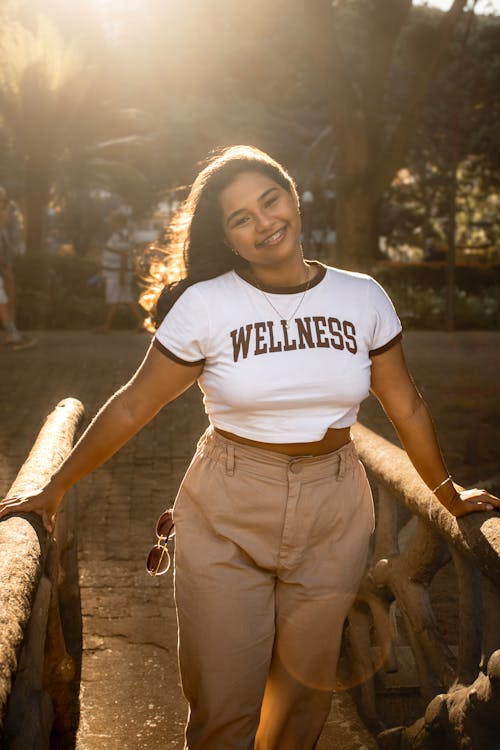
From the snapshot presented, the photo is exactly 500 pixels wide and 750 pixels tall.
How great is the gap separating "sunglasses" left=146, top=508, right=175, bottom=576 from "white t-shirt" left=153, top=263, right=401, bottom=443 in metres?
0.38

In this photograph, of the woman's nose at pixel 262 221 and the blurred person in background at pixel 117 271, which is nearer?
the woman's nose at pixel 262 221

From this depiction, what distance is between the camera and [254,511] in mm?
2689

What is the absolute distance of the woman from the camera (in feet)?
8.82

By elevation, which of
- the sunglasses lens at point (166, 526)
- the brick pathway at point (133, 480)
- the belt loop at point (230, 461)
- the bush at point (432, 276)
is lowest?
the bush at point (432, 276)

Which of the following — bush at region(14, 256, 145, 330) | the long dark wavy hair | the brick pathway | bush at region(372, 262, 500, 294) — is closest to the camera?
the long dark wavy hair

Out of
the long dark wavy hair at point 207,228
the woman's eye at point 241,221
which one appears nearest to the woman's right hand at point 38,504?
the long dark wavy hair at point 207,228

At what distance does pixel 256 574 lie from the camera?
2.72 metres

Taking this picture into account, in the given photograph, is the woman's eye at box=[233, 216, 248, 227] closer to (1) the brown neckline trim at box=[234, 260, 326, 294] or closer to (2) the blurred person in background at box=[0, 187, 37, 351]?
(1) the brown neckline trim at box=[234, 260, 326, 294]

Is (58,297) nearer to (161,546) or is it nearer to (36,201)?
→ (36,201)

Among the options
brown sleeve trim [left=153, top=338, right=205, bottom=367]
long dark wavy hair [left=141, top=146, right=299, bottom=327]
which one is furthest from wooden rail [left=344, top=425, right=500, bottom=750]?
long dark wavy hair [left=141, top=146, right=299, bottom=327]

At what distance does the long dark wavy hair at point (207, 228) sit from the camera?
115 inches

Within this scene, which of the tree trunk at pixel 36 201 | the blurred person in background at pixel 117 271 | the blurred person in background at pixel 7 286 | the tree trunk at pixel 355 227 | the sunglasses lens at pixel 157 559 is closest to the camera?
the sunglasses lens at pixel 157 559

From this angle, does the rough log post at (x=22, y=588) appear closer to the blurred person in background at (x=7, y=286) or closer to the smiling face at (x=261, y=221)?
the smiling face at (x=261, y=221)

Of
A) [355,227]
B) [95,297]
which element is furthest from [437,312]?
[95,297]
